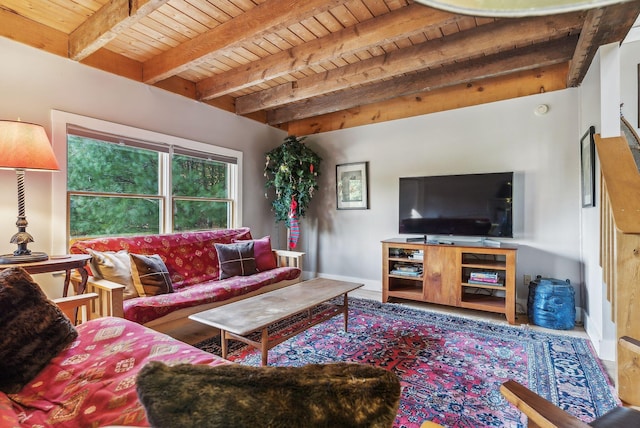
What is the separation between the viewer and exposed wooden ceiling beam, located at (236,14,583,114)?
230 cm

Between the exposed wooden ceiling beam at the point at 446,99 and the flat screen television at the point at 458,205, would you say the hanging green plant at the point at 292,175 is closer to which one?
the exposed wooden ceiling beam at the point at 446,99

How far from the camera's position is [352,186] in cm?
436

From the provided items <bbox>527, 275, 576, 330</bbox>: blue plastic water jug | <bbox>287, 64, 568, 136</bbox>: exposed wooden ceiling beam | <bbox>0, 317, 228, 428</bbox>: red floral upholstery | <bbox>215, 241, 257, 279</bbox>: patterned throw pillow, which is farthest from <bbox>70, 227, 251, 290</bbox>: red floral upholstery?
<bbox>527, 275, 576, 330</bbox>: blue plastic water jug

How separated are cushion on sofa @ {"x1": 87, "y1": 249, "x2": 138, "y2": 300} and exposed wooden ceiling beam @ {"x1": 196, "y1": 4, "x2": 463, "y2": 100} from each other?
2041 mm

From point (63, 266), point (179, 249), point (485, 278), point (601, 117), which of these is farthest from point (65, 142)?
point (601, 117)

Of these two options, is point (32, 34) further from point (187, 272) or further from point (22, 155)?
point (187, 272)

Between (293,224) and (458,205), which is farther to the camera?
(293,224)

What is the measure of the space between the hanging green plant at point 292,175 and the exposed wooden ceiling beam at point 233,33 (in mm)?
1721

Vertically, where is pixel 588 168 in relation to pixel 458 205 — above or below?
above

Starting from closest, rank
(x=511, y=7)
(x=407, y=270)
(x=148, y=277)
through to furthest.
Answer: (x=511, y=7) → (x=148, y=277) → (x=407, y=270)

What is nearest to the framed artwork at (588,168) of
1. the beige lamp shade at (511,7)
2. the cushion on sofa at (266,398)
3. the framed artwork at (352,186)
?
the framed artwork at (352,186)

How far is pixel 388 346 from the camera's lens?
2406 millimetres

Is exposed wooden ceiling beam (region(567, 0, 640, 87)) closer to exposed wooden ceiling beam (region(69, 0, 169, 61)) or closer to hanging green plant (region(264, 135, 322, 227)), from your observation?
exposed wooden ceiling beam (region(69, 0, 169, 61))

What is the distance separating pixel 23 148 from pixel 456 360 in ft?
10.6
